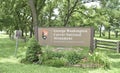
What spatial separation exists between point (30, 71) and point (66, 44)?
3430 mm

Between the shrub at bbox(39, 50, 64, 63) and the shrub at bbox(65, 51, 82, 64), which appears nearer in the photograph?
the shrub at bbox(65, 51, 82, 64)

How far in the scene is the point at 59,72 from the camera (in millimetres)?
9805

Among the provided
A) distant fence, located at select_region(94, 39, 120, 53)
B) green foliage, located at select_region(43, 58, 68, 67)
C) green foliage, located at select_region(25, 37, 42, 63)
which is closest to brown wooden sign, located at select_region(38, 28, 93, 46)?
green foliage, located at select_region(25, 37, 42, 63)

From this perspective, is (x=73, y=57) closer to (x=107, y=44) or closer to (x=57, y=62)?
(x=57, y=62)

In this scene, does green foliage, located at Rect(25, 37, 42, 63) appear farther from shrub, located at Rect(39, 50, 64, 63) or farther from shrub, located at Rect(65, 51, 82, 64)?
shrub, located at Rect(65, 51, 82, 64)

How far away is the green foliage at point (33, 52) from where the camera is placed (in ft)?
39.5

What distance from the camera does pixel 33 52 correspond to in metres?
12.1

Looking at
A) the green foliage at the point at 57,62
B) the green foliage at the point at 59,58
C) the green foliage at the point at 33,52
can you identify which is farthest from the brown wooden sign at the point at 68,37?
the green foliage at the point at 57,62

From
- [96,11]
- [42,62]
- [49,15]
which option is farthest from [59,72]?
[49,15]

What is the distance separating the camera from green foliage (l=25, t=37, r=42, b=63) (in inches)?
474

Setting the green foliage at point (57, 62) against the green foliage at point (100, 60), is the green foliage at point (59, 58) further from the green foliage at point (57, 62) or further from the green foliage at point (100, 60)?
the green foliage at point (100, 60)

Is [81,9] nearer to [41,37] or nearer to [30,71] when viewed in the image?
[41,37]

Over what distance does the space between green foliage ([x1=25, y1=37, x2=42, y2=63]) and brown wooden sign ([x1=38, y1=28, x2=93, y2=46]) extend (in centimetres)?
100

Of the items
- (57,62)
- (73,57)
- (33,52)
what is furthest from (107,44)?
(57,62)
